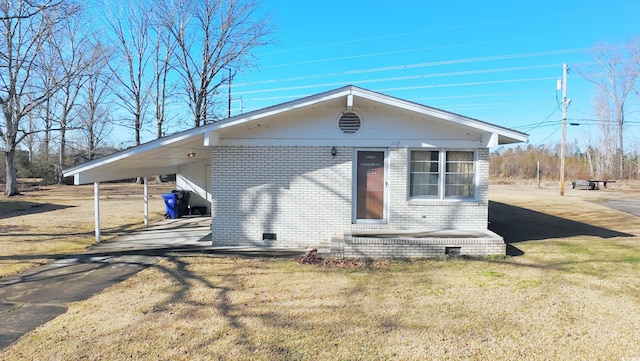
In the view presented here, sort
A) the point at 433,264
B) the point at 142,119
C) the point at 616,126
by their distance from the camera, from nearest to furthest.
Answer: the point at 433,264, the point at 142,119, the point at 616,126

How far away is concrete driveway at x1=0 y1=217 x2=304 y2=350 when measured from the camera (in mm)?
4422

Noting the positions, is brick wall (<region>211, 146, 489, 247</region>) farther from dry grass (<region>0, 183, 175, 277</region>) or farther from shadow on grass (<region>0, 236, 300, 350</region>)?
dry grass (<region>0, 183, 175, 277</region>)

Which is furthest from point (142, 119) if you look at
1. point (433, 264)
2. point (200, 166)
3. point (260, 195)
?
point (433, 264)

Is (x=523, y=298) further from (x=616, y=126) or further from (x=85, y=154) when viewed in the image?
(x=616, y=126)

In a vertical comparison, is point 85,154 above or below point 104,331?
above

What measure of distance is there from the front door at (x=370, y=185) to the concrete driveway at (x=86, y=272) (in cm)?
181

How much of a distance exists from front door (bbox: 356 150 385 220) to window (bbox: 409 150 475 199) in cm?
72

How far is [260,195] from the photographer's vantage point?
823cm

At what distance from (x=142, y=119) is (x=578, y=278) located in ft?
120

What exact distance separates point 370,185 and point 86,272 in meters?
5.83

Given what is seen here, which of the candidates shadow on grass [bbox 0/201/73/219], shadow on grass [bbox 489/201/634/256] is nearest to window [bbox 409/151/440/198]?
shadow on grass [bbox 489/201/634/256]

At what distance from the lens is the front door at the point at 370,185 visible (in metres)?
8.26

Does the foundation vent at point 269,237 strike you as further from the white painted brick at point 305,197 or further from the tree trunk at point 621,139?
the tree trunk at point 621,139

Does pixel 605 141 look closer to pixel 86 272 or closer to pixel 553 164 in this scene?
pixel 553 164
